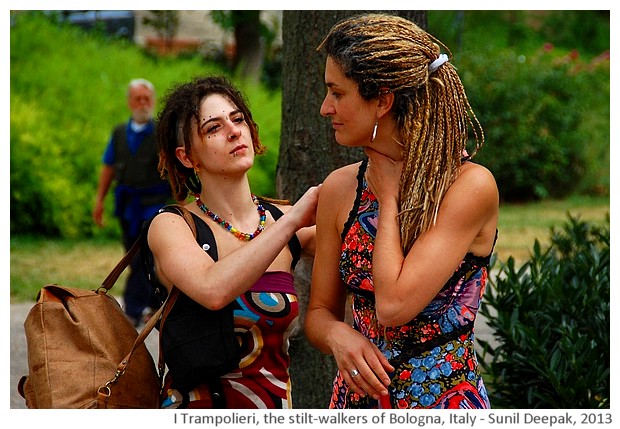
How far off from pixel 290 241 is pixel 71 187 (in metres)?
8.89

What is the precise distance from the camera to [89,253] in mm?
Result: 11070

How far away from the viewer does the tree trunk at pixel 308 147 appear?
4352 millimetres

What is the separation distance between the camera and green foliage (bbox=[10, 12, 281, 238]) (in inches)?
444

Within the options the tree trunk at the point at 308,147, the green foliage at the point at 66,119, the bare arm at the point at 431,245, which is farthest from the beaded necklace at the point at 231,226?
the green foliage at the point at 66,119

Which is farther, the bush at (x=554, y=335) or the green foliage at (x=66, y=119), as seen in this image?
the green foliage at (x=66, y=119)

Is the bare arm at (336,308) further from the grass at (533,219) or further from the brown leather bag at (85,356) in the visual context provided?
the grass at (533,219)

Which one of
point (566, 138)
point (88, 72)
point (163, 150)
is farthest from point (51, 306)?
point (566, 138)

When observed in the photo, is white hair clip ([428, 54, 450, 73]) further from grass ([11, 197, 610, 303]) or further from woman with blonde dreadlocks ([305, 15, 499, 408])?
grass ([11, 197, 610, 303])

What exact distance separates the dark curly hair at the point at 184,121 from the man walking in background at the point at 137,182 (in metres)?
4.83

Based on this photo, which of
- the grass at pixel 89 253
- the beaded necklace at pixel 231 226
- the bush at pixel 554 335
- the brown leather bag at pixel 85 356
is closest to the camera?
the brown leather bag at pixel 85 356

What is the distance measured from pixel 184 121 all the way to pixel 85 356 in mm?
773

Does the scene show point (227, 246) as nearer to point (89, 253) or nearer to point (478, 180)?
point (478, 180)

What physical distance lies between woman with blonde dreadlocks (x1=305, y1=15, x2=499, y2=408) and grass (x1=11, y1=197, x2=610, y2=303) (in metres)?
6.28
